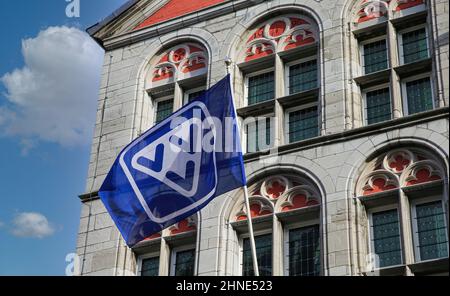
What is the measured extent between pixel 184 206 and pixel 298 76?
5.48 m

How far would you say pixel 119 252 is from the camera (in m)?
26.9

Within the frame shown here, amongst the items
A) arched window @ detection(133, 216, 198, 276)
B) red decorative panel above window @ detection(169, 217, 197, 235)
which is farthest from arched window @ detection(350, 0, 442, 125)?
arched window @ detection(133, 216, 198, 276)

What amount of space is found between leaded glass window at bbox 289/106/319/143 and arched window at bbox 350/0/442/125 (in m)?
1.29

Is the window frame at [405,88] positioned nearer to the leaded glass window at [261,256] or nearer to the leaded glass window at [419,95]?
the leaded glass window at [419,95]

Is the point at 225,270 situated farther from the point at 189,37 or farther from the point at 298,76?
the point at 189,37

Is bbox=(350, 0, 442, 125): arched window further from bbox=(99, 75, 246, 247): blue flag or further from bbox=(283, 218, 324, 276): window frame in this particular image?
Result: bbox=(99, 75, 246, 247): blue flag

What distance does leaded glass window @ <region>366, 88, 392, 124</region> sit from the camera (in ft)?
84.7

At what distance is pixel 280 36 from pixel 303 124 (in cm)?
290

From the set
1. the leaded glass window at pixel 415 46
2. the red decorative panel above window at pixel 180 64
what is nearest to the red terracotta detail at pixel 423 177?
the leaded glass window at pixel 415 46

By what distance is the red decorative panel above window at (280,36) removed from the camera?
28.1 meters

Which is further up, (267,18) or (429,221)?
(267,18)
